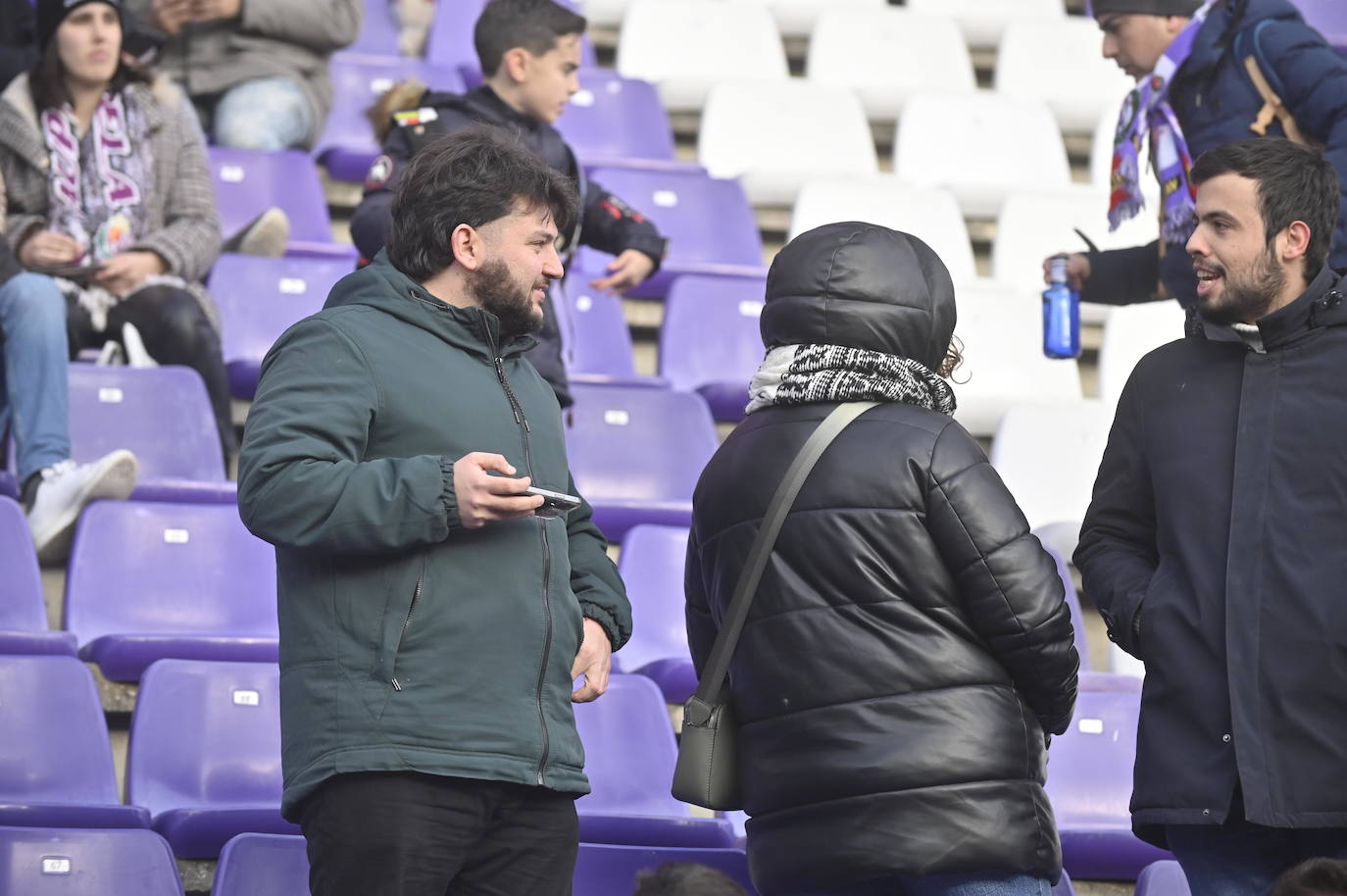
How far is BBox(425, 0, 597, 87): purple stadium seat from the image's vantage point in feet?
21.5

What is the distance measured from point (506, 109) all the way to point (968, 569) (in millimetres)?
1830

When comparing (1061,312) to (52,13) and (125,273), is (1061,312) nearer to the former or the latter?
(125,273)

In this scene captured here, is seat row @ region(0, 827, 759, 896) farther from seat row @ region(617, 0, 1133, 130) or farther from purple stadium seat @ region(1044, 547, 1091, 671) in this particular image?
seat row @ region(617, 0, 1133, 130)

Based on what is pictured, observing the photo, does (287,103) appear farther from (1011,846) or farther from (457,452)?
(1011,846)

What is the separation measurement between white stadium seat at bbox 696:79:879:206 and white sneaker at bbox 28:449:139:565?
9.14 feet

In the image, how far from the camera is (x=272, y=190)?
5496 mm

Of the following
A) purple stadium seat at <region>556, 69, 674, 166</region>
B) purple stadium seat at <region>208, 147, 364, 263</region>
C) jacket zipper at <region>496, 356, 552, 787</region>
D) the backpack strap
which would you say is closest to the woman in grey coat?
purple stadium seat at <region>208, 147, 364, 263</region>

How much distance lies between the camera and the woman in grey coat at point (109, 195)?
452 cm

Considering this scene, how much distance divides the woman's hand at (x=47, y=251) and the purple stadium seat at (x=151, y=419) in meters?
0.33

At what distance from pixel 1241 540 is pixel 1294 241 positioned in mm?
444

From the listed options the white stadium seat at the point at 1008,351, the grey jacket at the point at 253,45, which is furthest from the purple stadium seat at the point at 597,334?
the grey jacket at the point at 253,45

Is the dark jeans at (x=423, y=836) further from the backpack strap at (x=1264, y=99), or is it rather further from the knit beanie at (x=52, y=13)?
the knit beanie at (x=52, y=13)

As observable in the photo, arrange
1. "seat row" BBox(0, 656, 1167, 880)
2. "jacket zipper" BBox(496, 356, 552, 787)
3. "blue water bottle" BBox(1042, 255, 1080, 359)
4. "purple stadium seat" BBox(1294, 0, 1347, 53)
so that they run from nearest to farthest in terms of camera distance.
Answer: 1. "jacket zipper" BBox(496, 356, 552, 787)
2. "seat row" BBox(0, 656, 1167, 880)
3. "blue water bottle" BBox(1042, 255, 1080, 359)
4. "purple stadium seat" BBox(1294, 0, 1347, 53)

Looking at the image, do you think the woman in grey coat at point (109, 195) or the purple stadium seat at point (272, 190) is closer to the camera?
the woman in grey coat at point (109, 195)
